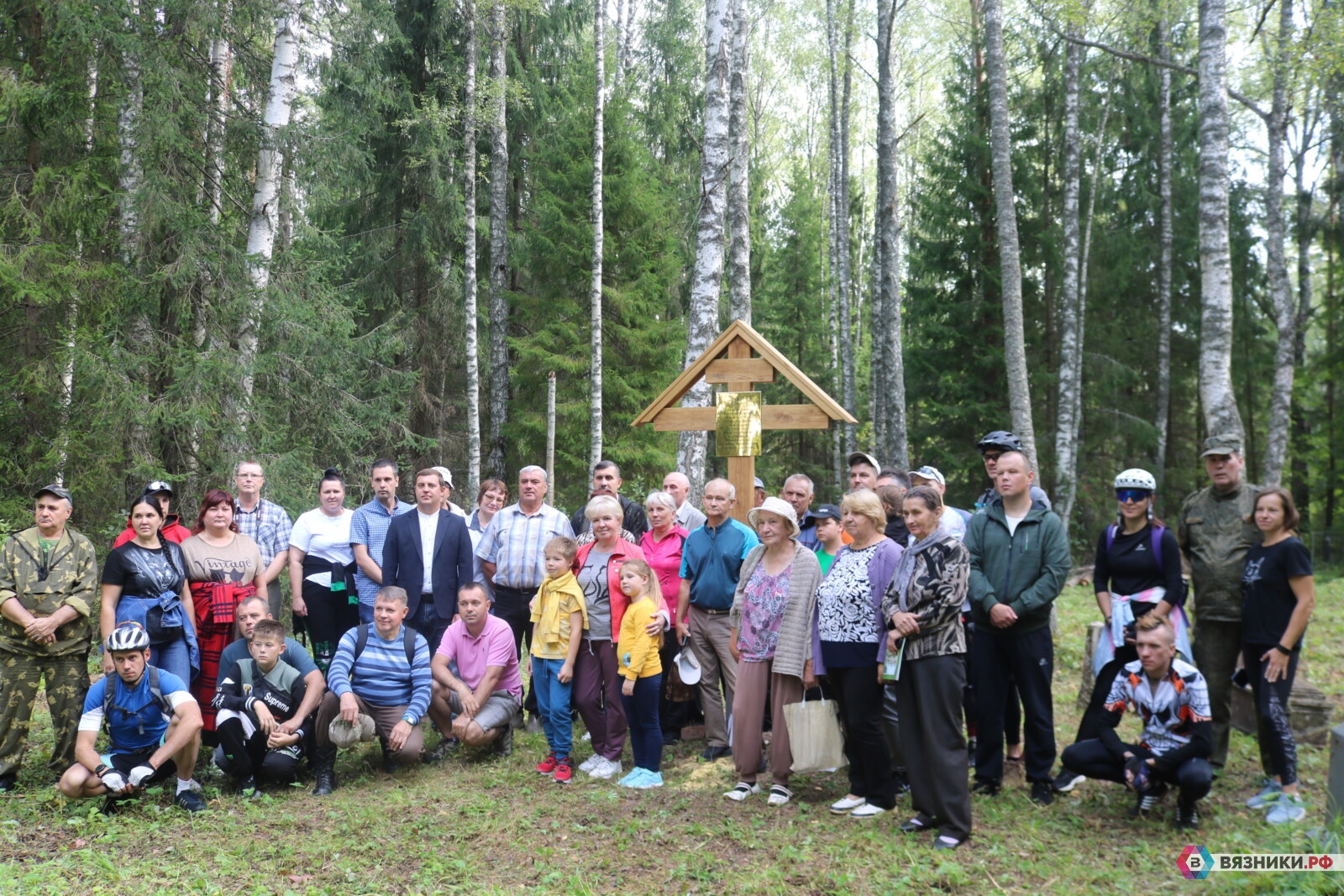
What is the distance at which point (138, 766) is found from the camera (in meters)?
5.44

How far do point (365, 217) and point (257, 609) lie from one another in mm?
13763

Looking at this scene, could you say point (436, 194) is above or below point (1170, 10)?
below

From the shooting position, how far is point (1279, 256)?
14078mm

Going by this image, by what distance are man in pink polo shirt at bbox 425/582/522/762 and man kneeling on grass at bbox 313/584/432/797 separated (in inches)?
10.9

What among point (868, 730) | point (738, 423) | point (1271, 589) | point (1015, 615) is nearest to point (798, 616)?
point (868, 730)

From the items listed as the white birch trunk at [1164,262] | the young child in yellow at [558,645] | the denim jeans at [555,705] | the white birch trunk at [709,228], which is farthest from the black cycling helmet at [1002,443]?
the white birch trunk at [1164,262]

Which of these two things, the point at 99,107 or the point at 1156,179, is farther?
the point at 1156,179

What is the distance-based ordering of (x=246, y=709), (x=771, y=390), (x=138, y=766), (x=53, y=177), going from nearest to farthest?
(x=138, y=766) → (x=246, y=709) → (x=53, y=177) → (x=771, y=390)

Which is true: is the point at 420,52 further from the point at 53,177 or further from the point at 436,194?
the point at 53,177

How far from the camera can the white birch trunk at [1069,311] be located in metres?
13.6

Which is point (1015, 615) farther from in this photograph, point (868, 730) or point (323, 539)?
point (323, 539)

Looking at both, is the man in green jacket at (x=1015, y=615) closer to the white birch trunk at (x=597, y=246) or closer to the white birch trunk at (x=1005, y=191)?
the white birch trunk at (x=1005, y=191)

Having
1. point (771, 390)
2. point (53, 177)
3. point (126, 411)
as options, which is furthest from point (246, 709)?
point (771, 390)

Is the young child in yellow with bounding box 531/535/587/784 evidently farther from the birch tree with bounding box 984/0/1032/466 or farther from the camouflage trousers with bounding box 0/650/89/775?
the birch tree with bounding box 984/0/1032/466
